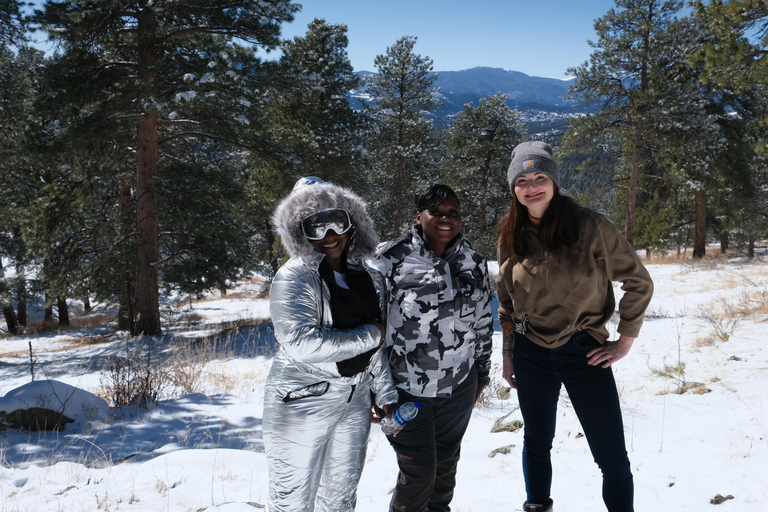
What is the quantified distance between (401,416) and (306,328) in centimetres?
71

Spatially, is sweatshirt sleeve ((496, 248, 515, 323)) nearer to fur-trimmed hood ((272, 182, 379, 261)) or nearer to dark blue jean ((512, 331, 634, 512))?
dark blue jean ((512, 331, 634, 512))

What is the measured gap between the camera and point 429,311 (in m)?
2.24

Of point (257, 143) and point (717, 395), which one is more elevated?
point (257, 143)

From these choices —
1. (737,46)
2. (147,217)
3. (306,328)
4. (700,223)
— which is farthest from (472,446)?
(700,223)

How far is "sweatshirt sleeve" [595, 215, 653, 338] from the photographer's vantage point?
7.13 ft

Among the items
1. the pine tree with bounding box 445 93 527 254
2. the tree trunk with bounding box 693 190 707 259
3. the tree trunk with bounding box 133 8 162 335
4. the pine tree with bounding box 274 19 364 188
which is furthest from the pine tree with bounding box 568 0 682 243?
the tree trunk with bounding box 133 8 162 335

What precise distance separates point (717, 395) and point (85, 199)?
11.2 meters

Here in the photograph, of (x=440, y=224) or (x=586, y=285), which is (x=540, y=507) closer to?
(x=586, y=285)

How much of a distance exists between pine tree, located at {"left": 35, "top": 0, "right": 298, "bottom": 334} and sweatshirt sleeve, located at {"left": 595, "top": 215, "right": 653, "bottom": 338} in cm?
784

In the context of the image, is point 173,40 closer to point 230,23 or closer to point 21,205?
point 230,23

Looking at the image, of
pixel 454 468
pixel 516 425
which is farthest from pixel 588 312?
pixel 516 425

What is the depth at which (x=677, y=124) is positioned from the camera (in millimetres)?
14258

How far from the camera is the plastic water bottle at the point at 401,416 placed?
6.99 ft

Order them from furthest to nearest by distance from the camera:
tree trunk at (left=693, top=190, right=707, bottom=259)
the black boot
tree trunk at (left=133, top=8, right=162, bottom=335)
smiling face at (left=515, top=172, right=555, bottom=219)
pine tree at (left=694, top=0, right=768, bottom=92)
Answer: tree trunk at (left=693, top=190, right=707, bottom=259)
tree trunk at (left=133, top=8, right=162, bottom=335)
pine tree at (left=694, top=0, right=768, bottom=92)
the black boot
smiling face at (left=515, top=172, right=555, bottom=219)
